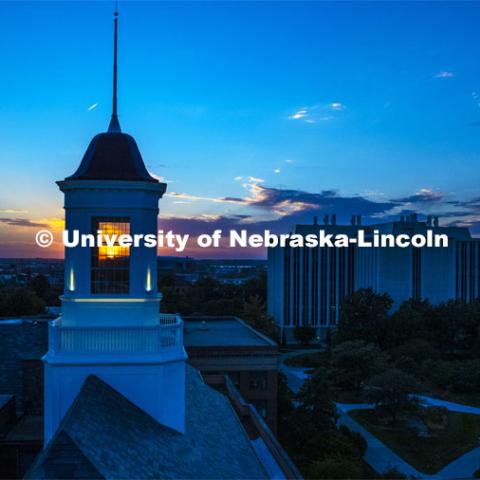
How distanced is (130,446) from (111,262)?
409cm

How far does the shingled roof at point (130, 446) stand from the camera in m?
7.07

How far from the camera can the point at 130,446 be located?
27.8ft

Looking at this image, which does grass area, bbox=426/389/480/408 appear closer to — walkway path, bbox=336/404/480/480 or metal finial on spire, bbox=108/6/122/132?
walkway path, bbox=336/404/480/480

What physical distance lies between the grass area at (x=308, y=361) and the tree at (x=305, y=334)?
30.3 ft

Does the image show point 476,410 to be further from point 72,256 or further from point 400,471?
point 72,256

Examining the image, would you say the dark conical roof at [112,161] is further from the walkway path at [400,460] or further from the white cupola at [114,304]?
the walkway path at [400,460]

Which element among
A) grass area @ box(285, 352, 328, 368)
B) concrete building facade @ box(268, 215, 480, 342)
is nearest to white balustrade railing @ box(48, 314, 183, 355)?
grass area @ box(285, 352, 328, 368)

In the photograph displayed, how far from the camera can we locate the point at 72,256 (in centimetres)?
1099

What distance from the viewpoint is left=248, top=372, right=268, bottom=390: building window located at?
104 feet

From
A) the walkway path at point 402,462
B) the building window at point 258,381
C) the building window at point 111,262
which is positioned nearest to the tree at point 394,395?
the walkway path at point 402,462

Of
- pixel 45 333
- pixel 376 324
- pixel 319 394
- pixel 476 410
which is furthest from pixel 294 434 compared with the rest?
pixel 376 324

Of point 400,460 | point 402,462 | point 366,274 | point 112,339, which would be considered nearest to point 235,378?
point 400,460

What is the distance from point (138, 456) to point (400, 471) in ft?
72.4

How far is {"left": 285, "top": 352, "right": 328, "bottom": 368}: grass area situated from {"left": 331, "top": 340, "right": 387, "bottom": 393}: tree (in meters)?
6.06
